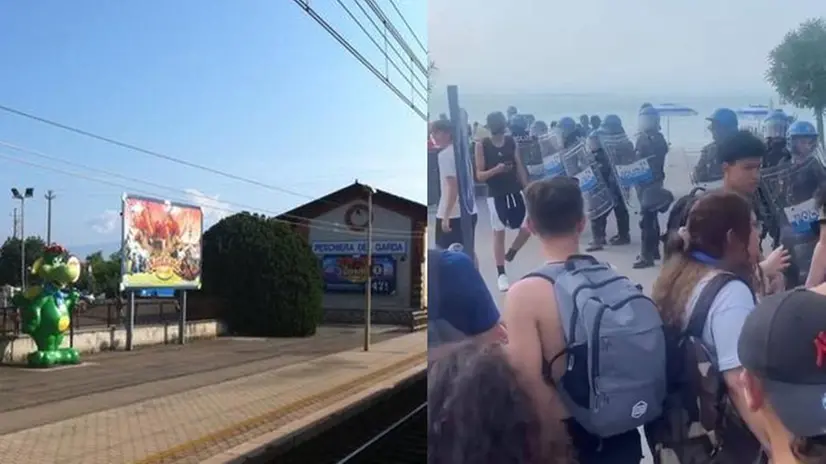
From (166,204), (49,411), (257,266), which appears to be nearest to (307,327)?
(257,266)

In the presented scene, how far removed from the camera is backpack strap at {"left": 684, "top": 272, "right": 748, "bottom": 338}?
3.19 m

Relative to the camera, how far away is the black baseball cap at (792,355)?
10.0 feet

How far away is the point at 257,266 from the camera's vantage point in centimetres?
3173

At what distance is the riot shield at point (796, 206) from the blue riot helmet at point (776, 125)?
113mm

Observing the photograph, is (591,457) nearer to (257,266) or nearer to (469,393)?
(469,393)

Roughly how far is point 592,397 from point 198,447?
712cm

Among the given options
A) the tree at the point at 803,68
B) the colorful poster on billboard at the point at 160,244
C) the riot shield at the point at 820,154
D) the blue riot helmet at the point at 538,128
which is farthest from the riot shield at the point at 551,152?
the colorful poster on billboard at the point at 160,244

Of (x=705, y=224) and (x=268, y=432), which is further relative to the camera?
(x=268, y=432)

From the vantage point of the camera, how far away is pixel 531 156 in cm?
337

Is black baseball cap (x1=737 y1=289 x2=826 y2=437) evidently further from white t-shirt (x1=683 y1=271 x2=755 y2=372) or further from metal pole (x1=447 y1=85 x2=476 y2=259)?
metal pole (x1=447 y1=85 x2=476 y2=259)

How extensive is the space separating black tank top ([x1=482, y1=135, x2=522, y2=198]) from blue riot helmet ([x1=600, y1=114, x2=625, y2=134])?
0.35 meters

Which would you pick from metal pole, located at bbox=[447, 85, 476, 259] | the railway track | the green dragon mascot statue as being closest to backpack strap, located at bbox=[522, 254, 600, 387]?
metal pole, located at bbox=[447, 85, 476, 259]

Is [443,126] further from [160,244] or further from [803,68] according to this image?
[160,244]

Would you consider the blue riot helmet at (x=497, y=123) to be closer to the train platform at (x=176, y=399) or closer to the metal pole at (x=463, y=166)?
the metal pole at (x=463, y=166)
